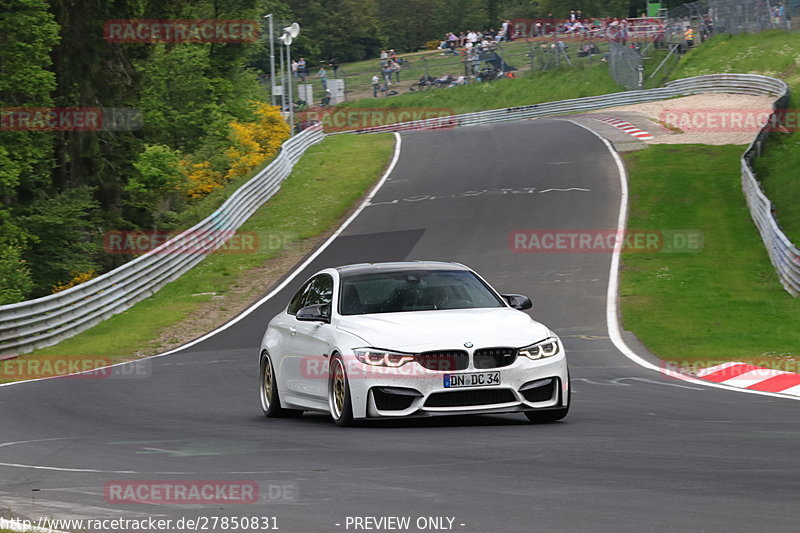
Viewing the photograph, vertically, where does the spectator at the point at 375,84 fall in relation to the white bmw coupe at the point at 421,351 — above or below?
below

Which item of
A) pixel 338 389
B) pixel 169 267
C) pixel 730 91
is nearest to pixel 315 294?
pixel 338 389

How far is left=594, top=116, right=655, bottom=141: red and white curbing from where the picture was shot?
49344 mm

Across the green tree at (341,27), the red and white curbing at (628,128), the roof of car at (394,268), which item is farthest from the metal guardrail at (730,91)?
the green tree at (341,27)

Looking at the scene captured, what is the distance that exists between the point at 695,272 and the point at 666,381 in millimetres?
13828

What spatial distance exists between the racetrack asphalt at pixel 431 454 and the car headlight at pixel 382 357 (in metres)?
0.56

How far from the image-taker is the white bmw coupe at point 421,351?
10.2m

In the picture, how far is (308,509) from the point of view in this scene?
678 cm

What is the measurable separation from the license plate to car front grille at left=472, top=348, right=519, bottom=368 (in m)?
0.08

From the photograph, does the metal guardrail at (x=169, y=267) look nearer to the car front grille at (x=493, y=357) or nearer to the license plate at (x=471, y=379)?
the car front grille at (x=493, y=357)

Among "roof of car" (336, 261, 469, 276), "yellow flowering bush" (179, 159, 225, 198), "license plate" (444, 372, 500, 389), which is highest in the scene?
"roof of car" (336, 261, 469, 276)

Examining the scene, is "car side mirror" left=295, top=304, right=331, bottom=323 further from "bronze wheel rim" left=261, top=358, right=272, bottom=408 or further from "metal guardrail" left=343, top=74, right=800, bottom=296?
"metal guardrail" left=343, top=74, right=800, bottom=296

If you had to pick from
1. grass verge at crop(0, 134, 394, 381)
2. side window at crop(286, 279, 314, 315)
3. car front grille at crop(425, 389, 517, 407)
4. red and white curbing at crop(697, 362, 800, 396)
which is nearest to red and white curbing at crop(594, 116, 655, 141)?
grass verge at crop(0, 134, 394, 381)

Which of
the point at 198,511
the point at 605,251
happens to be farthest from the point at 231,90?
the point at 198,511

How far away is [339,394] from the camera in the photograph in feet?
35.2
